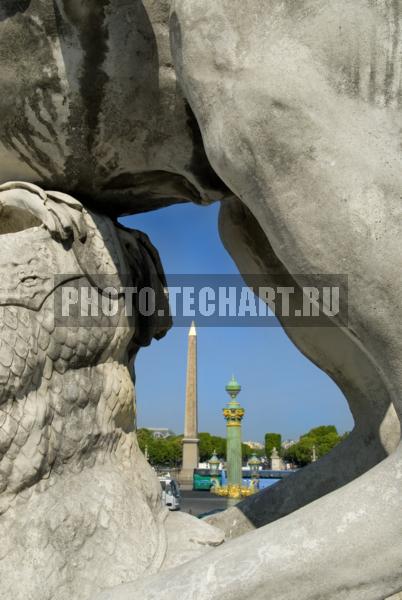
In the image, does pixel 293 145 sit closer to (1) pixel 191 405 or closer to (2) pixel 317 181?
(2) pixel 317 181

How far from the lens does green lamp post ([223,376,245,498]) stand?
15.3 m

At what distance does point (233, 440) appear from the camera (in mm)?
16406

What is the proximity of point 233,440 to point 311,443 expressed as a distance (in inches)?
1162

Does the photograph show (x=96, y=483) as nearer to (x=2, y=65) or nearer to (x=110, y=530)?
(x=110, y=530)

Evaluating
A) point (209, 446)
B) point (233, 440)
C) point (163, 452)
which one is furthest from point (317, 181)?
point (209, 446)

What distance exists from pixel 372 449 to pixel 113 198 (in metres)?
0.95

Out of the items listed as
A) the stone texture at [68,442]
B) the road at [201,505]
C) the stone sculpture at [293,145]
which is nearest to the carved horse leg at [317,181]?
the stone sculpture at [293,145]

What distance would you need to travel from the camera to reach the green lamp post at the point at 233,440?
50.3 ft

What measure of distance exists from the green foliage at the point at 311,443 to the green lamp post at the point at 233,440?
2433 centimetres

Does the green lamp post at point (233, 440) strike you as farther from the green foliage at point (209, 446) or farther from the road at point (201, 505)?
the green foliage at point (209, 446)

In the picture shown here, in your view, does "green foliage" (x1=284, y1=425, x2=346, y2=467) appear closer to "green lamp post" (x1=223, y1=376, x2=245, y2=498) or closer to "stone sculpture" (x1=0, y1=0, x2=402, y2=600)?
"green lamp post" (x1=223, y1=376, x2=245, y2=498)

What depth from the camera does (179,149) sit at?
1580 mm

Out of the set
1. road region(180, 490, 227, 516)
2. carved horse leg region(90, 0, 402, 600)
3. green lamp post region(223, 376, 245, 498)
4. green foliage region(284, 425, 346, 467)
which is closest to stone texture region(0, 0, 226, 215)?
carved horse leg region(90, 0, 402, 600)

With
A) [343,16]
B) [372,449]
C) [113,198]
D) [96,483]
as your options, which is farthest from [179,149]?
[372,449]
